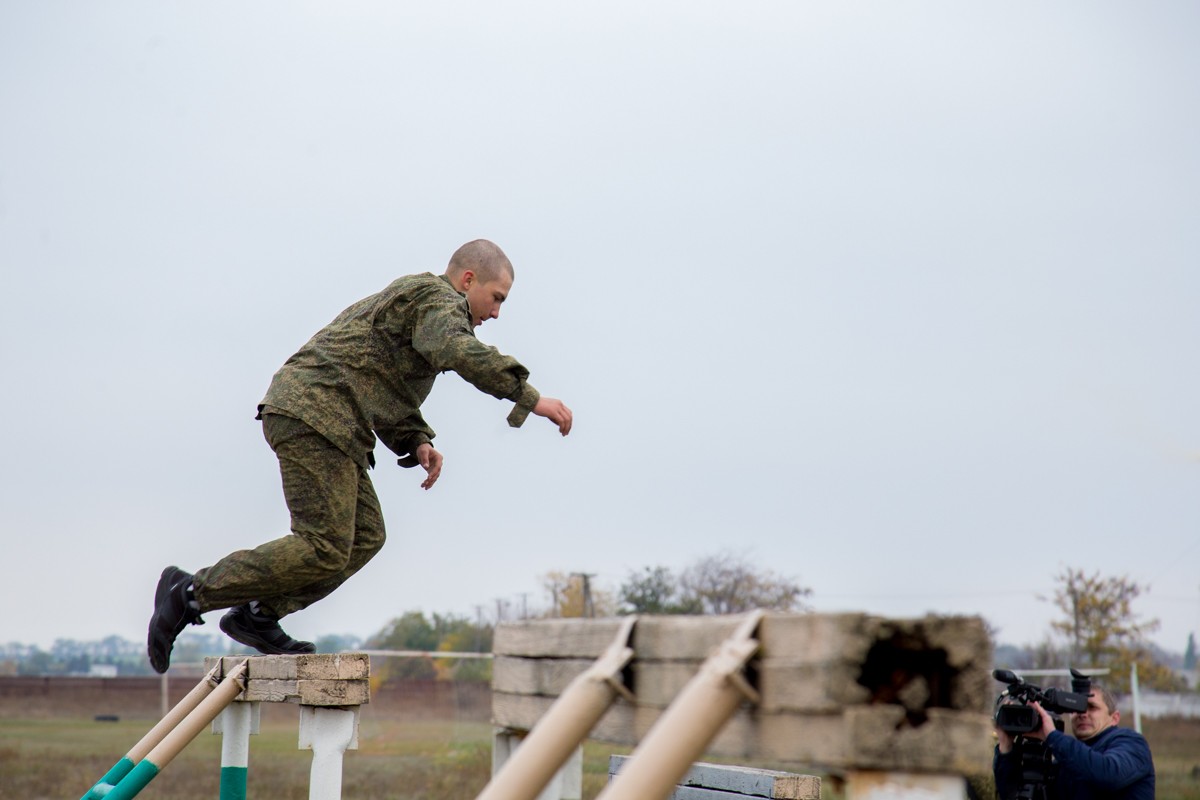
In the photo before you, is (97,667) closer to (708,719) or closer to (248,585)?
(248,585)

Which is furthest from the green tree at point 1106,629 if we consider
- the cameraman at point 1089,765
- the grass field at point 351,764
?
the cameraman at point 1089,765

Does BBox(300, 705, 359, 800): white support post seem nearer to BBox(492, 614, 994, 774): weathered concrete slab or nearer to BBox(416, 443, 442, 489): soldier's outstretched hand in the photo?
BBox(416, 443, 442, 489): soldier's outstretched hand

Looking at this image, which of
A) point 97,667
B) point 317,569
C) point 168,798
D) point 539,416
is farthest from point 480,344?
point 97,667

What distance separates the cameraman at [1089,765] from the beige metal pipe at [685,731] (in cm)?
365

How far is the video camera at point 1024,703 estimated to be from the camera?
5109 mm

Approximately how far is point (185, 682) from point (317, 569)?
26.0m

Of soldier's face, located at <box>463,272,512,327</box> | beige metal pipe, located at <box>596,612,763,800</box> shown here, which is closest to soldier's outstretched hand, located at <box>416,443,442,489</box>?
soldier's face, located at <box>463,272,512,327</box>

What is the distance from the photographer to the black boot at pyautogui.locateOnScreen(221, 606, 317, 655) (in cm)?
486

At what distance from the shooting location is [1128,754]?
5.32 meters

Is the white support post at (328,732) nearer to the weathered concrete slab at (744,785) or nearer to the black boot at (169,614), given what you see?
the black boot at (169,614)

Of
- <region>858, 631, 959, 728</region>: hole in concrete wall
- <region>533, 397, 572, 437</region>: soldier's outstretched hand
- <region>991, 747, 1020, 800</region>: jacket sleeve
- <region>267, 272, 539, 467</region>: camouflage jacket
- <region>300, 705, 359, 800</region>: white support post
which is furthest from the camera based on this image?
<region>991, 747, 1020, 800</region>: jacket sleeve

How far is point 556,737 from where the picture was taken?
1.99 m

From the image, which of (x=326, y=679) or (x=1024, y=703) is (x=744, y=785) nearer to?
(x=1024, y=703)

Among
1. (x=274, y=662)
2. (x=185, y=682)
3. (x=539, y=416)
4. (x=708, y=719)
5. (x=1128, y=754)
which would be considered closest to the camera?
(x=708, y=719)
